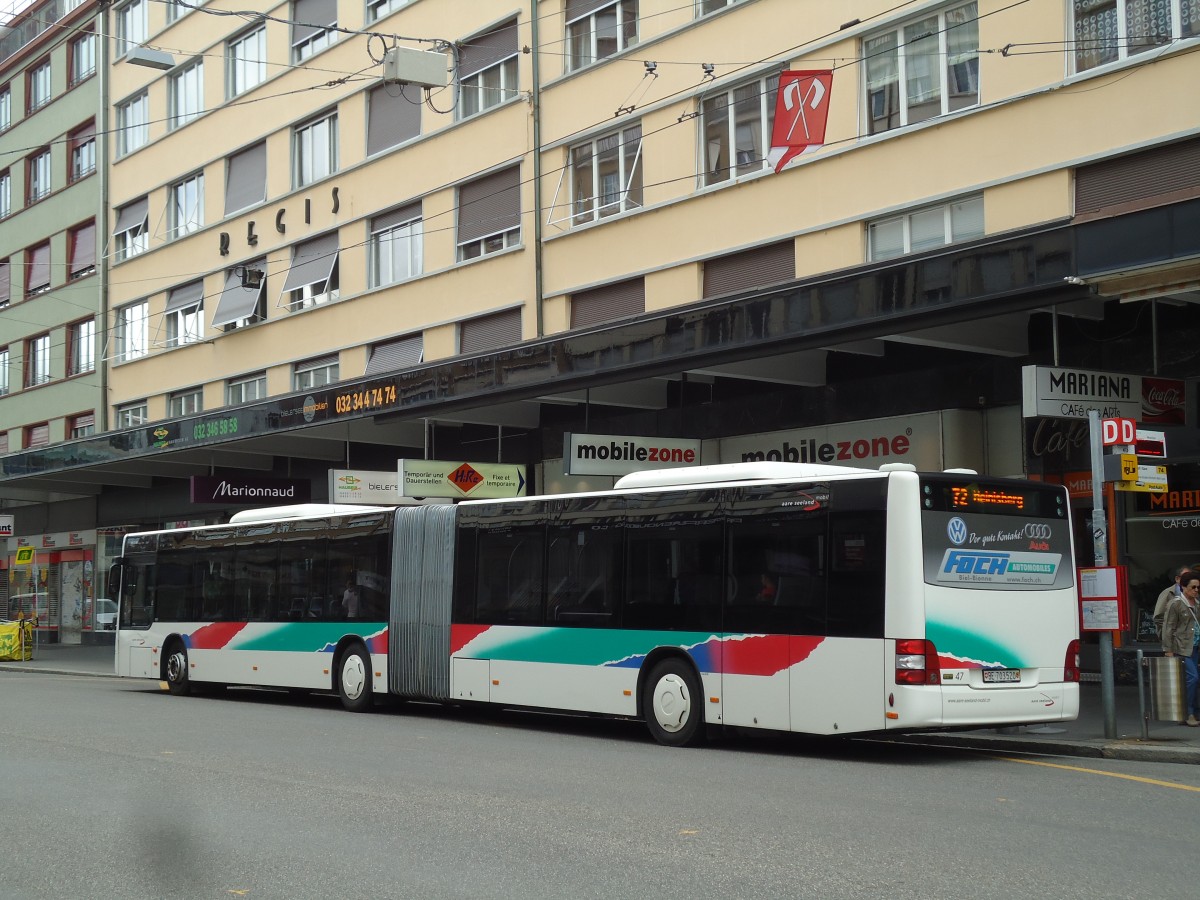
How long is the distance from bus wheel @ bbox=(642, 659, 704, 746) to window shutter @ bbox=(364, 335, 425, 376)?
16.5m

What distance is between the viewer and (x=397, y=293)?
31.3m

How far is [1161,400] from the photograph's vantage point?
17.2m

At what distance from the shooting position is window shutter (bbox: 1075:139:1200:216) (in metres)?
17.3

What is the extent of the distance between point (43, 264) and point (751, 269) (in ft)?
102

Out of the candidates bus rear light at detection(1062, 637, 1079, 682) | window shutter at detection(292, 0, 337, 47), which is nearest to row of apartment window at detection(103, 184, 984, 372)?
window shutter at detection(292, 0, 337, 47)

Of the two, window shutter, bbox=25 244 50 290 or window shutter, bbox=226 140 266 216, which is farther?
window shutter, bbox=25 244 50 290

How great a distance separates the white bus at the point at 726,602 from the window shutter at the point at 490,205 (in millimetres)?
10093

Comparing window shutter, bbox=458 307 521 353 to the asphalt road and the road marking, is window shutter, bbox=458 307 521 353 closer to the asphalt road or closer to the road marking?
the asphalt road

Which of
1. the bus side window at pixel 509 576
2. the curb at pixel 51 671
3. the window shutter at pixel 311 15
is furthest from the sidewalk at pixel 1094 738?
the window shutter at pixel 311 15

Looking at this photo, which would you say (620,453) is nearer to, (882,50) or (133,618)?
(882,50)

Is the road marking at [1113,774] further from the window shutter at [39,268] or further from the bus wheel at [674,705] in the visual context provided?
the window shutter at [39,268]

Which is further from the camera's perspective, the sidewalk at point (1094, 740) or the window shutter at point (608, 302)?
the window shutter at point (608, 302)

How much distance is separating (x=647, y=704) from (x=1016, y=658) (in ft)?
12.2

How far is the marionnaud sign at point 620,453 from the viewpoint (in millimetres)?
21391
